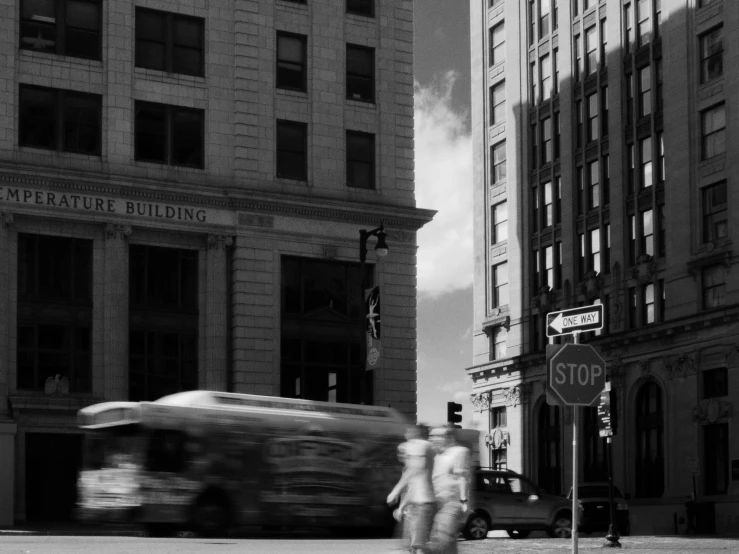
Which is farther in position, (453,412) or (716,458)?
(716,458)

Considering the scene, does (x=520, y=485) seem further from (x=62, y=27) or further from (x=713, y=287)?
(x=713, y=287)

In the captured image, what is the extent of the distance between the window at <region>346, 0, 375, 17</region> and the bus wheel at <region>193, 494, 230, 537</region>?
80.4 feet

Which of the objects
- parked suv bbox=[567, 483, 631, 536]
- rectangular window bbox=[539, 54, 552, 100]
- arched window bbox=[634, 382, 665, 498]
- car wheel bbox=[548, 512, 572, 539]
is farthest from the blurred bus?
rectangular window bbox=[539, 54, 552, 100]

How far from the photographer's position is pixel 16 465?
4150 centimetres

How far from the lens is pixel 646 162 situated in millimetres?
68562

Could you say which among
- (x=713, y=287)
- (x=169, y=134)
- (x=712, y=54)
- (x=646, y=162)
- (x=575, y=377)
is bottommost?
(x=575, y=377)

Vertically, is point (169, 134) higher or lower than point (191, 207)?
higher

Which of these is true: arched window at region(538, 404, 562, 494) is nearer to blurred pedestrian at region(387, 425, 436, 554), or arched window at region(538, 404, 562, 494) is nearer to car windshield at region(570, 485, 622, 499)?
car windshield at region(570, 485, 622, 499)

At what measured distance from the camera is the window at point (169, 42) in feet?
149

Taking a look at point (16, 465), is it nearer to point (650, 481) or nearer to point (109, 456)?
point (109, 456)

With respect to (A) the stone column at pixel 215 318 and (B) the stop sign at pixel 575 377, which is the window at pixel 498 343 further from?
(B) the stop sign at pixel 575 377

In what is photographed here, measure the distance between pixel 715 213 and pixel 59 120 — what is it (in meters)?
32.7

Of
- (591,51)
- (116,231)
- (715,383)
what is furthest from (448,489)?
(591,51)

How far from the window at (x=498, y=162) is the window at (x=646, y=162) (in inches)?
565
